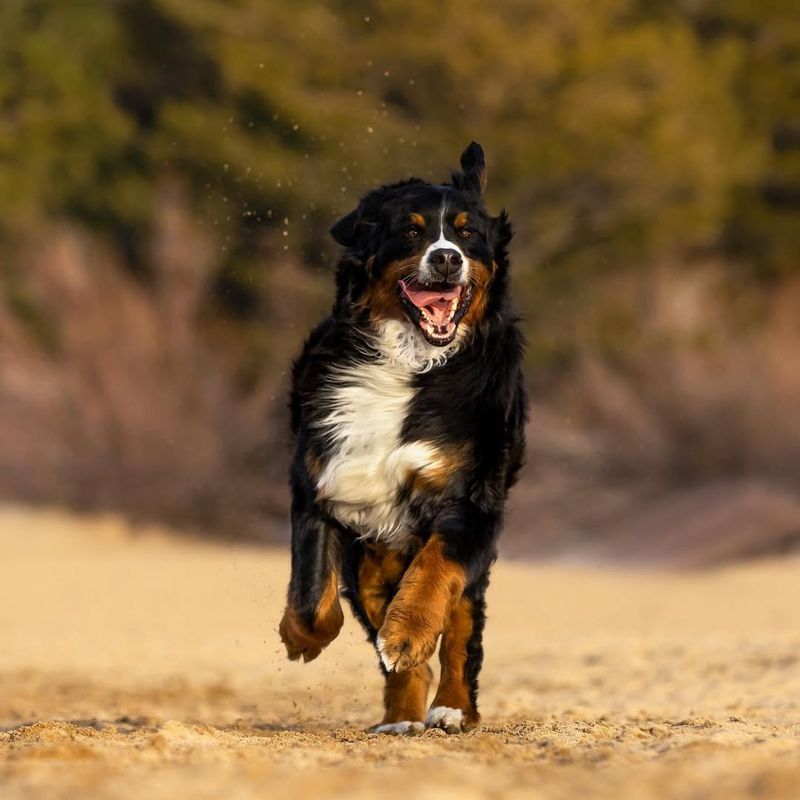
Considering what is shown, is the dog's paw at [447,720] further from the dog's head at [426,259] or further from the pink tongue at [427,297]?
the pink tongue at [427,297]

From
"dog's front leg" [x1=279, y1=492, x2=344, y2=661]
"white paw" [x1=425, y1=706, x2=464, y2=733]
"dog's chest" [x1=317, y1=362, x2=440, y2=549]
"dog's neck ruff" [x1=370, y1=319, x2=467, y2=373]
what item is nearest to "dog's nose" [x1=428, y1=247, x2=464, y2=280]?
"dog's neck ruff" [x1=370, y1=319, x2=467, y2=373]

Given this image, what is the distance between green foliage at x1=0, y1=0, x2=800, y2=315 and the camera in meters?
25.7

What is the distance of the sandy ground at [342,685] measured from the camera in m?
4.30

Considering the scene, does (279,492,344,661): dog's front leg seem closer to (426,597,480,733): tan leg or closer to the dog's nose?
(426,597,480,733): tan leg

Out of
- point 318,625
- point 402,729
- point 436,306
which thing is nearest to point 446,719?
point 402,729

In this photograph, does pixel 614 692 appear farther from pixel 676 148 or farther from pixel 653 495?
pixel 676 148

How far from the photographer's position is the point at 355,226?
6.45 m

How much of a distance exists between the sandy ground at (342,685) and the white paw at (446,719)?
128 mm

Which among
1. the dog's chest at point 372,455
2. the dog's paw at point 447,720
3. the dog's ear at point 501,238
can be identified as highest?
the dog's ear at point 501,238

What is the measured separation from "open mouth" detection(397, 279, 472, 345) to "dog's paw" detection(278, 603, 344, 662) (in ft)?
3.29

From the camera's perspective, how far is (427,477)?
19.6 feet

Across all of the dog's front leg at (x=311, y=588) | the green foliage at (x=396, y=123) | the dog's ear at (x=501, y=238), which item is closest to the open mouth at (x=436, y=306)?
the dog's ear at (x=501, y=238)

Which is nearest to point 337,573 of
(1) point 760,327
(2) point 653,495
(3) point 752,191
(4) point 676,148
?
(2) point 653,495

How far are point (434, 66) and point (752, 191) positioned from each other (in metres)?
6.83
